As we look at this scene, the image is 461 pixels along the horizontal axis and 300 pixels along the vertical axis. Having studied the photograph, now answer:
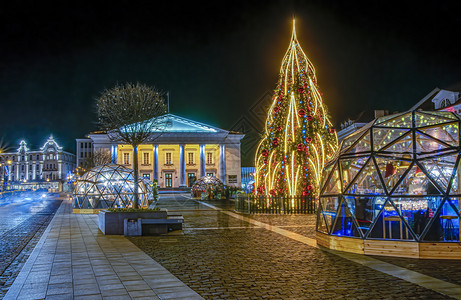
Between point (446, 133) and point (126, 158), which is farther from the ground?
point (126, 158)

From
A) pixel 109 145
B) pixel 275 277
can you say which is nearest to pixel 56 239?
pixel 275 277

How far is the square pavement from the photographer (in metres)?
6.60

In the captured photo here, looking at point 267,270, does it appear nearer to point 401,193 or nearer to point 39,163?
point 401,193

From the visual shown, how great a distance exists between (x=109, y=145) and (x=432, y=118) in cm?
6802

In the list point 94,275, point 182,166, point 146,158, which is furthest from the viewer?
point 146,158

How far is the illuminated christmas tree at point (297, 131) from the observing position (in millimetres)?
21859

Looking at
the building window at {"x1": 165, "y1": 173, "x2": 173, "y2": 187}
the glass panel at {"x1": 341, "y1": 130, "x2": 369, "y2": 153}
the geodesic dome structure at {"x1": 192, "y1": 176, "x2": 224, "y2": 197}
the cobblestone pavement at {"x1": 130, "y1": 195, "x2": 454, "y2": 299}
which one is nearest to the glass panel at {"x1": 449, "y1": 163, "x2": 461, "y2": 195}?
the cobblestone pavement at {"x1": 130, "y1": 195, "x2": 454, "y2": 299}

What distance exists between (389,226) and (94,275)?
6860mm

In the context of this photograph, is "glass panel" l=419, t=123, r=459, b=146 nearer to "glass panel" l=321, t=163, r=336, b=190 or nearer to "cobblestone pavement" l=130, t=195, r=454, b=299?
"glass panel" l=321, t=163, r=336, b=190

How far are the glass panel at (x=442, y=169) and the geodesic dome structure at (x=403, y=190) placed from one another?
3 centimetres

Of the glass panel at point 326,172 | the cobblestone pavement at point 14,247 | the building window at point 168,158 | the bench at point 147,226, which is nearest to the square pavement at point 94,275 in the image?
the cobblestone pavement at point 14,247

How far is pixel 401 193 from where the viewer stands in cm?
1082

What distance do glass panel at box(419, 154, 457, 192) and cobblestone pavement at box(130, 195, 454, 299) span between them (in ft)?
10.9

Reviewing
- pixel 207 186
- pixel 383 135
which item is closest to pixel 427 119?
pixel 383 135
